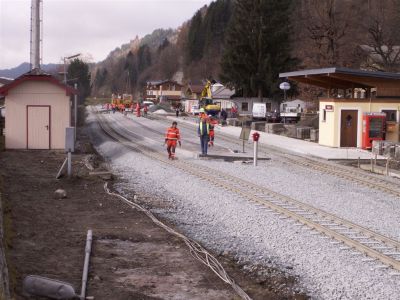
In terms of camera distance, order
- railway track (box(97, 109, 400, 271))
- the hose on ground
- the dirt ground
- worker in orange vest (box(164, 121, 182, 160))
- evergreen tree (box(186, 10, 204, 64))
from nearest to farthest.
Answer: the dirt ground, the hose on ground, railway track (box(97, 109, 400, 271)), worker in orange vest (box(164, 121, 182, 160)), evergreen tree (box(186, 10, 204, 64))

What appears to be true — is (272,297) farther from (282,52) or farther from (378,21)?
(282,52)

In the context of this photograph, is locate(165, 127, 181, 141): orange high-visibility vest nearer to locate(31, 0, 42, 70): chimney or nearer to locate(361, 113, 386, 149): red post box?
locate(361, 113, 386, 149): red post box

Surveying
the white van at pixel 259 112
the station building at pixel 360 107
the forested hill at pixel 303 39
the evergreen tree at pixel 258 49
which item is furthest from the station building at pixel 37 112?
the evergreen tree at pixel 258 49

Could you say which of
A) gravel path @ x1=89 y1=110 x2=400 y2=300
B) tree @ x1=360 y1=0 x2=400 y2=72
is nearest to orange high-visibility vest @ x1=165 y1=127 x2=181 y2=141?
gravel path @ x1=89 y1=110 x2=400 y2=300

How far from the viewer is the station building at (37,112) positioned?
83.3 feet

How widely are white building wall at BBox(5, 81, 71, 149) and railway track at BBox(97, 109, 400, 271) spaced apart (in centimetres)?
814

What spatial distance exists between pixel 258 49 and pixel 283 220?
192ft

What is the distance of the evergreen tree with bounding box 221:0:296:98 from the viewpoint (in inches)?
2662

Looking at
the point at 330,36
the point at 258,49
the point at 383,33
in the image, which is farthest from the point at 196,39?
the point at 383,33

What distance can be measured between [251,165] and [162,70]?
6219 inches

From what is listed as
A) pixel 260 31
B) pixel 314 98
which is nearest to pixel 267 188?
pixel 314 98

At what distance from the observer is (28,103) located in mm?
25547

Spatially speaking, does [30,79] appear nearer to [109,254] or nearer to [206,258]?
[109,254]

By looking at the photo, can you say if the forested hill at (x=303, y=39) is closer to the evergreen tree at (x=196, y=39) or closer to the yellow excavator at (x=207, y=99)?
the yellow excavator at (x=207, y=99)
